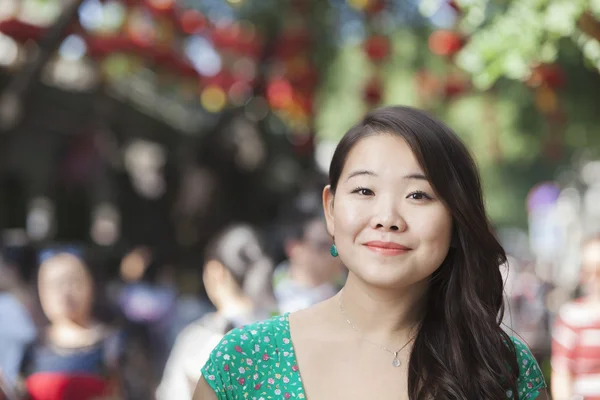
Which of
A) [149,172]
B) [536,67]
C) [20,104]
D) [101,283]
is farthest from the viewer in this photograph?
[149,172]

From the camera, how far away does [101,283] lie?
7406 mm

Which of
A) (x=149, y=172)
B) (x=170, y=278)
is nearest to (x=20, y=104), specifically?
(x=170, y=278)

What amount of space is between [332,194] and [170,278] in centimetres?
878

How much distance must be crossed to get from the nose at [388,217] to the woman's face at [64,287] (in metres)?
3.86

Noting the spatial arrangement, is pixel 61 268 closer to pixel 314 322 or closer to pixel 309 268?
pixel 309 268

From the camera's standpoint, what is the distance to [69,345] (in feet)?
19.5

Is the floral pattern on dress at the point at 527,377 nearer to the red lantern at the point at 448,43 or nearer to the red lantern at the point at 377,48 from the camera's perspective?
the red lantern at the point at 448,43

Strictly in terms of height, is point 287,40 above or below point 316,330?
above

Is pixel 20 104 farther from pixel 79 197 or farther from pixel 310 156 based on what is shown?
pixel 79 197

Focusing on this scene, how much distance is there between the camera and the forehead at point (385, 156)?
2502mm

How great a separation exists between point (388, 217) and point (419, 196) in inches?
4.3

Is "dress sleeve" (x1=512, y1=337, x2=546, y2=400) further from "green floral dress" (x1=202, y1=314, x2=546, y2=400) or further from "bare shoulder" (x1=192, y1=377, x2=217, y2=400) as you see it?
"bare shoulder" (x1=192, y1=377, x2=217, y2=400)

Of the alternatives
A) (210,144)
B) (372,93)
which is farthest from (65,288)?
(210,144)

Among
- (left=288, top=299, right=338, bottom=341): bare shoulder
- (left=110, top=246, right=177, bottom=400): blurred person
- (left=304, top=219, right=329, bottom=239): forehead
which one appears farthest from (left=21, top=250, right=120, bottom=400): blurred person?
(left=288, top=299, right=338, bottom=341): bare shoulder
